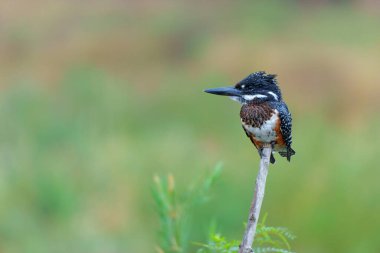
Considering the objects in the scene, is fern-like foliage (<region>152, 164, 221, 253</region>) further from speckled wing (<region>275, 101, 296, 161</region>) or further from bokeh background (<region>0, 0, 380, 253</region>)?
bokeh background (<region>0, 0, 380, 253</region>)

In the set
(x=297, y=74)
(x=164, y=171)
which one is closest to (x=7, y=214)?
(x=164, y=171)

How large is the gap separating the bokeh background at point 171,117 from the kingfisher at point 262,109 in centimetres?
129

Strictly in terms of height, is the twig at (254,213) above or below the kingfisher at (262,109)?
below

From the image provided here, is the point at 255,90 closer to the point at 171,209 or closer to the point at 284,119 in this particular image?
the point at 284,119

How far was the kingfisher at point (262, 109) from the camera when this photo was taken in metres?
1.67

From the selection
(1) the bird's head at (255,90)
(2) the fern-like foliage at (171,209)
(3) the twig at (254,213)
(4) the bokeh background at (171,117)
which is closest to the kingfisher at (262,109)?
(1) the bird's head at (255,90)

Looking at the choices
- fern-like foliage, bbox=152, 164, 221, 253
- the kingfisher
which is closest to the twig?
the kingfisher

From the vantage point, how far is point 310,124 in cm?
493

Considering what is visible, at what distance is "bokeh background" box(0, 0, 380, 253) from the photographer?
4.18m

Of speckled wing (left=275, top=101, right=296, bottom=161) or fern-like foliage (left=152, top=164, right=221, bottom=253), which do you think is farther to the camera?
fern-like foliage (left=152, top=164, right=221, bottom=253)

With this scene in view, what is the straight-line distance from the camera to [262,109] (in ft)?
5.49

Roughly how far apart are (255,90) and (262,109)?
4 cm

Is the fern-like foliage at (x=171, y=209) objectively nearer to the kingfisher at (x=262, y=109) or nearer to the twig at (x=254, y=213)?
the kingfisher at (x=262, y=109)

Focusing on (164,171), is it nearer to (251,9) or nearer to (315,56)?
(315,56)
